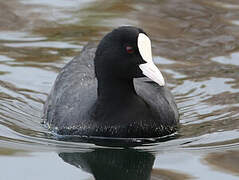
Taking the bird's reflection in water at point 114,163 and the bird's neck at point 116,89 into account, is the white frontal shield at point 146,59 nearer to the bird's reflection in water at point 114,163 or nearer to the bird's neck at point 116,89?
the bird's neck at point 116,89

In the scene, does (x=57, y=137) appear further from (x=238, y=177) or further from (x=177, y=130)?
(x=238, y=177)

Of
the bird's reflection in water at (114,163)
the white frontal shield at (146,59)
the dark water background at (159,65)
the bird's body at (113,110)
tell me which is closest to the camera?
the bird's reflection in water at (114,163)

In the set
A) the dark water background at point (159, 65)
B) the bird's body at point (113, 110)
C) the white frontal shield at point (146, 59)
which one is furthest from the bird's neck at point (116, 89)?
the dark water background at point (159, 65)

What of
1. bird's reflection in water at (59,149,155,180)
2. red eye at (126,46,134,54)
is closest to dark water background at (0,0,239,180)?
bird's reflection in water at (59,149,155,180)

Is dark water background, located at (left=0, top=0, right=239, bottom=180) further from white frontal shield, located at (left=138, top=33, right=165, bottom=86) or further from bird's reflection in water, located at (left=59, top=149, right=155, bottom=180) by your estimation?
white frontal shield, located at (left=138, top=33, right=165, bottom=86)

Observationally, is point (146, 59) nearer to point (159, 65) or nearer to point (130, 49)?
point (130, 49)

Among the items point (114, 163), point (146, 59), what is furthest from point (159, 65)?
point (114, 163)

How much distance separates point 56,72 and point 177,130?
2.11m

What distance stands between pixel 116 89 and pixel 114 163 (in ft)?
2.32

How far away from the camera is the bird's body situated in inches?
268

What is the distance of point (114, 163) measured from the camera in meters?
6.43

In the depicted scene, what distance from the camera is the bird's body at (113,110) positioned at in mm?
6812

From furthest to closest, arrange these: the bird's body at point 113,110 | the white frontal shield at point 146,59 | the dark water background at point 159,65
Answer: the bird's body at point 113,110 → the white frontal shield at point 146,59 → the dark water background at point 159,65

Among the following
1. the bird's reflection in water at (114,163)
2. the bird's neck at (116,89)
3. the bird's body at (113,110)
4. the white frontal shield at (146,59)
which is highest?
the white frontal shield at (146,59)
